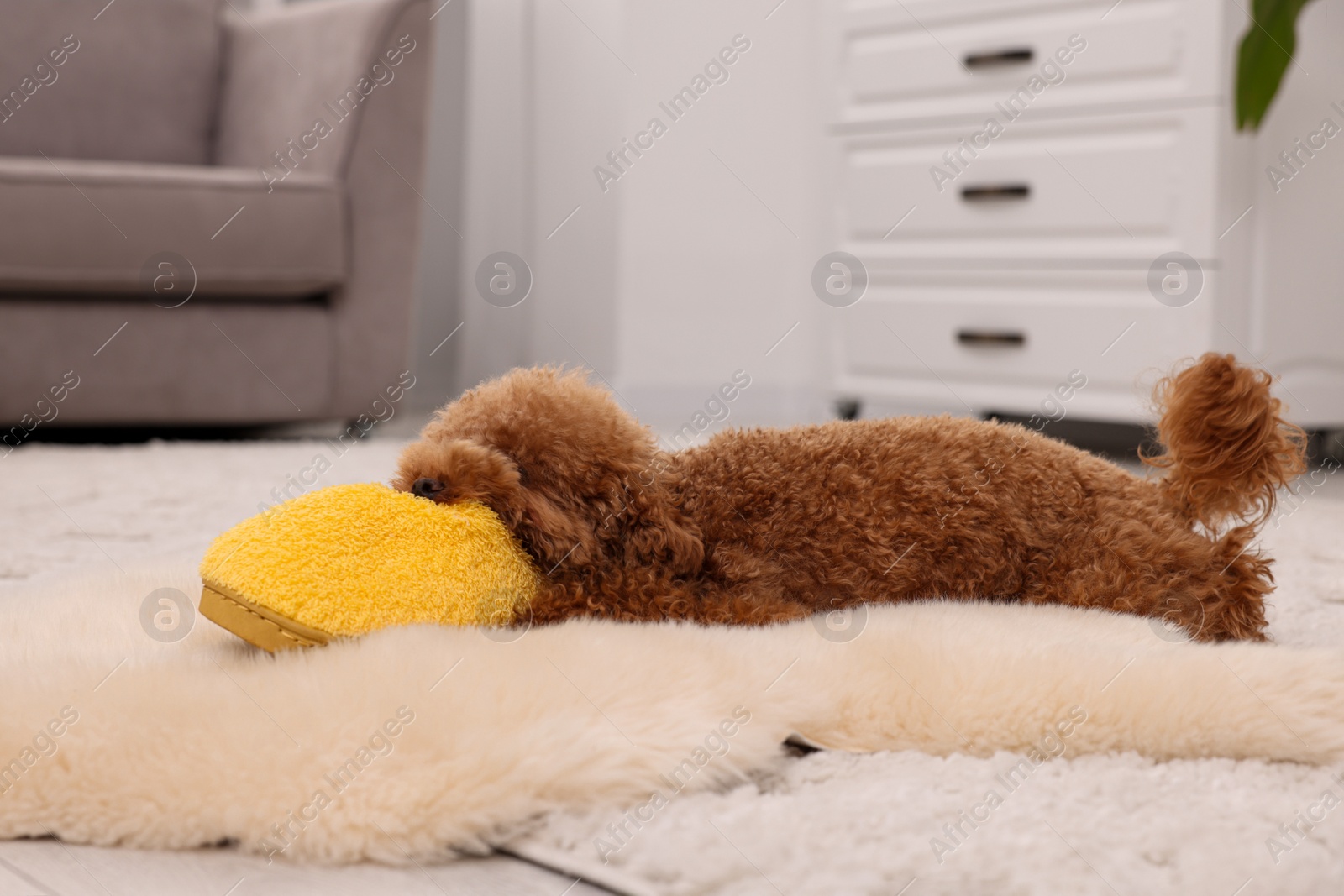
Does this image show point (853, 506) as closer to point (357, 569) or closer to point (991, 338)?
point (357, 569)

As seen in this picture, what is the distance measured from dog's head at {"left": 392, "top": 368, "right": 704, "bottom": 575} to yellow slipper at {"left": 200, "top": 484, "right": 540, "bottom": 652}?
20 mm

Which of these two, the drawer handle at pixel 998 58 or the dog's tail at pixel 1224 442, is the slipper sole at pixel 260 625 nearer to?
the dog's tail at pixel 1224 442

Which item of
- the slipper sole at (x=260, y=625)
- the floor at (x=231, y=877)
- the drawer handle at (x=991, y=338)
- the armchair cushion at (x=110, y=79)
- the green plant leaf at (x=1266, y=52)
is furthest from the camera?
the armchair cushion at (x=110, y=79)

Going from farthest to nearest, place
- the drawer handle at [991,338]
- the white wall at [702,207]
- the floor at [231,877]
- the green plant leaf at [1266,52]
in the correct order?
the white wall at [702,207], the drawer handle at [991,338], the green plant leaf at [1266,52], the floor at [231,877]

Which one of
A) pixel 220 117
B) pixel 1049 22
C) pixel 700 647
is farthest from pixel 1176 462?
pixel 220 117

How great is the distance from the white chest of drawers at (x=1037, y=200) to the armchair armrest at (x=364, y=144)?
838mm

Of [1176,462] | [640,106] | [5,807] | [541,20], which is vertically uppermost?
[541,20]

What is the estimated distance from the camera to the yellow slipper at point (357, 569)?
2.21 ft

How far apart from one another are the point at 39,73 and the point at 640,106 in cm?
128

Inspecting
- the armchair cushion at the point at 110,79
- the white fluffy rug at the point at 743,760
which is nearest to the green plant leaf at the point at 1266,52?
the white fluffy rug at the point at 743,760

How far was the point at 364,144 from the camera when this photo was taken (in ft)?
7.20

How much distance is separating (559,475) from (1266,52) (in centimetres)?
150

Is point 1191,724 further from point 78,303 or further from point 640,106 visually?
point 640,106

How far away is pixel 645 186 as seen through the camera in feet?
9.04
